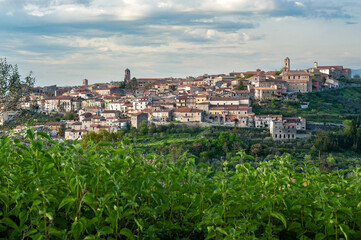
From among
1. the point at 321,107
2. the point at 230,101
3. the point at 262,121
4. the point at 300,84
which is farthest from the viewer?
the point at 300,84

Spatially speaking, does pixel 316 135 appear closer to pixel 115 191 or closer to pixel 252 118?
pixel 252 118

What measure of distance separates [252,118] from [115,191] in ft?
142

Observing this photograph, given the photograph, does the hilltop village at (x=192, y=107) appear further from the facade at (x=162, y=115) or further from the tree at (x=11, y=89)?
the tree at (x=11, y=89)

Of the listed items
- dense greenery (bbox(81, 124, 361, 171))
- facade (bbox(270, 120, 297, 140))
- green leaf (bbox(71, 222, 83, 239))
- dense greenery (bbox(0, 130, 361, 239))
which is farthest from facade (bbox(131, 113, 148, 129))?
green leaf (bbox(71, 222, 83, 239))

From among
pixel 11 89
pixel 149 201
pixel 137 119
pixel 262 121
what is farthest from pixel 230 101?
pixel 149 201

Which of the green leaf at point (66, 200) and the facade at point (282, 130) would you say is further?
the facade at point (282, 130)

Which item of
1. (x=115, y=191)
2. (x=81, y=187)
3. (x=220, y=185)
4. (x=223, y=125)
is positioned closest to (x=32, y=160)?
(x=81, y=187)

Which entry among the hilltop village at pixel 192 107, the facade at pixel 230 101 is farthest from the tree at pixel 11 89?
the facade at pixel 230 101

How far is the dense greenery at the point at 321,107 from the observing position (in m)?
46.3

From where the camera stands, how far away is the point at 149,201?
226cm

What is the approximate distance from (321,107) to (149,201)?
53.5 metres

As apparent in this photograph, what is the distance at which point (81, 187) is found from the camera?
6.15ft

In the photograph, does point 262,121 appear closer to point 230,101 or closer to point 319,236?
point 230,101

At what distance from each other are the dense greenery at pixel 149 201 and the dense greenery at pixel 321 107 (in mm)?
44737
